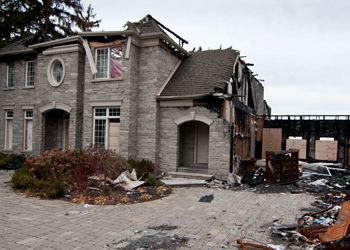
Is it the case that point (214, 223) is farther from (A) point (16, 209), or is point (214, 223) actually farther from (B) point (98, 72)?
(B) point (98, 72)

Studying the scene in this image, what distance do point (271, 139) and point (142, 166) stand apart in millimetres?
10418

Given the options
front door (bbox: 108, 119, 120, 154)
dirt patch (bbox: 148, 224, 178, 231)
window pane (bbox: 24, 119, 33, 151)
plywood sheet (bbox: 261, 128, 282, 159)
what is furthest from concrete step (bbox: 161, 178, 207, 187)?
window pane (bbox: 24, 119, 33, 151)

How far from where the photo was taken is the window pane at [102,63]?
1539cm

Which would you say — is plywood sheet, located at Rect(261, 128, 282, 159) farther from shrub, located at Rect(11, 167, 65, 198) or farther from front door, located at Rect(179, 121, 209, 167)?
shrub, located at Rect(11, 167, 65, 198)

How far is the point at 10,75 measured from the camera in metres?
19.8

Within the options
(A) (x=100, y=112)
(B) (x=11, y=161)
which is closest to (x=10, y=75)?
(B) (x=11, y=161)

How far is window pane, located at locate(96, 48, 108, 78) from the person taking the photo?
15.4m

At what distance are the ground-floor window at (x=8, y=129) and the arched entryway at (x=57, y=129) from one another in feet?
11.5

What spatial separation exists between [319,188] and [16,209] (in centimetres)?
1021

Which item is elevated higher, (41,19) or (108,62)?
(41,19)

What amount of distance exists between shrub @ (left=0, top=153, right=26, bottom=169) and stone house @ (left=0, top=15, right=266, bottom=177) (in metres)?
1.01

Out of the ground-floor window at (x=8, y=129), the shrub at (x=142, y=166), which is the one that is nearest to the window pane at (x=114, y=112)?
the shrub at (x=142, y=166)

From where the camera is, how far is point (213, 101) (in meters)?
13.8

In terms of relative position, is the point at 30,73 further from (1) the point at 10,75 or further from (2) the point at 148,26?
(2) the point at 148,26
